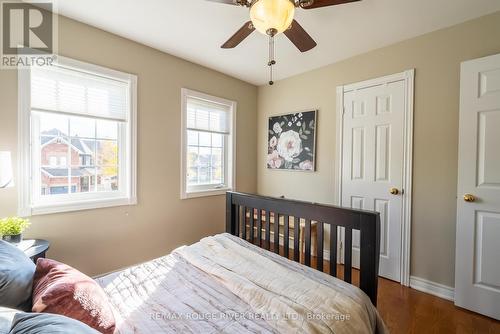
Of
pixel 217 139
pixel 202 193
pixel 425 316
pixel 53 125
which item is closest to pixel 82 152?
pixel 53 125

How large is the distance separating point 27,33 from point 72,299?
220 centimetres

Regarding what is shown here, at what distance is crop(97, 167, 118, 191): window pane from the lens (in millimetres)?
2305

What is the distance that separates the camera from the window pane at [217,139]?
3287 mm

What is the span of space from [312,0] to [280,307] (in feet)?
5.41

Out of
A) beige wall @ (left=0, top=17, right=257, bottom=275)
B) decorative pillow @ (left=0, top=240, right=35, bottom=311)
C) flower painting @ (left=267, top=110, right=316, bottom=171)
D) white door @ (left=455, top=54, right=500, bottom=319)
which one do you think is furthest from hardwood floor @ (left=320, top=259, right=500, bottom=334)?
decorative pillow @ (left=0, top=240, right=35, bottom=311)

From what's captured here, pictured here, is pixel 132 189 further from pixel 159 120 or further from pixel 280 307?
pixel 280 307

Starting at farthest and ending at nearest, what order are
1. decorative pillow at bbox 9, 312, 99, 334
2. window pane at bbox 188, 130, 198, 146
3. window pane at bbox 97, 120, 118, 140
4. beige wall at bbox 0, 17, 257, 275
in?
window pane at bbox 188, 130, 198, 146
window pane at bbox 97, 120, 118, 140
beige wall at bbox 0, 17, 257, 275
decorative pillow at bbox 9, 312, 99, 334

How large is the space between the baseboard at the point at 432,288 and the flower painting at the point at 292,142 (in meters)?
1.59

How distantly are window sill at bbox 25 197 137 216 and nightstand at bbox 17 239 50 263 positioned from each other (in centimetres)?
24

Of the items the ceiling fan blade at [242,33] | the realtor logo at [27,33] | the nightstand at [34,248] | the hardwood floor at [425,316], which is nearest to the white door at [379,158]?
the hardwood floor at [425,316]

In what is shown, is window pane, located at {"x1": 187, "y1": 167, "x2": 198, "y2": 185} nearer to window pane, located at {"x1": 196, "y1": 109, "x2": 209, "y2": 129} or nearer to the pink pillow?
window pane, located at {"x1": 196, "y1": 109, "x2": 209, "y2": 129}

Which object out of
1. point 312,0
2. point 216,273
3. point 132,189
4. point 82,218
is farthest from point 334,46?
point 82,218

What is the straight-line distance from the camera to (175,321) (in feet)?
3.31

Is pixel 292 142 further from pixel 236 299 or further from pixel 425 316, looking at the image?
pixel 236 299
